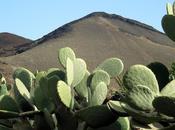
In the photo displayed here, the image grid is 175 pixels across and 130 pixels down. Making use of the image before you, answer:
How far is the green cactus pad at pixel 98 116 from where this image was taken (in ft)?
7.80

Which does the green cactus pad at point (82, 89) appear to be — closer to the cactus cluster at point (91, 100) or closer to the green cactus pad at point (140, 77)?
the cactus cluster at point (91, 100)

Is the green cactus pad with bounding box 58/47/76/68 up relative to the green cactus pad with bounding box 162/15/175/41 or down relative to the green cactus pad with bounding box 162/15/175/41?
down

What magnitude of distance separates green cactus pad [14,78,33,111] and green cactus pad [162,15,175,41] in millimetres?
846

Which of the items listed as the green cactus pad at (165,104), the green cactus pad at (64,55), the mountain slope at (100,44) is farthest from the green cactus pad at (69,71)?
the mountain slope at (100,44)

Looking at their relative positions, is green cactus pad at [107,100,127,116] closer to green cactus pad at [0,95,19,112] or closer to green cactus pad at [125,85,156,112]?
green cactus pad at [125,85,156,112]

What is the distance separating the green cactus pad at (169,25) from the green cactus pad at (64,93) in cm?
49

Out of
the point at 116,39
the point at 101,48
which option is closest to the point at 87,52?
the point at 101,48

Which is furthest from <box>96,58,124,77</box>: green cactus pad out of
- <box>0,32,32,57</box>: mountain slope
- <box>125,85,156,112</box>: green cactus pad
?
<box>0,32,32,57</box>: mountain slope

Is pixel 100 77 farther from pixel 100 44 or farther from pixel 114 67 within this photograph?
pixel 100 44

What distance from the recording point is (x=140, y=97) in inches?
82.0

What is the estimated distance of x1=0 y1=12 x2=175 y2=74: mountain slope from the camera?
52.2m

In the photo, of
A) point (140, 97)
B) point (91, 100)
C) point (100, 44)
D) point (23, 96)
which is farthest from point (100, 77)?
point (100, 44)

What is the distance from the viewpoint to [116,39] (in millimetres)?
60750

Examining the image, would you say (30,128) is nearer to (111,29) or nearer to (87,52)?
(87,52)
